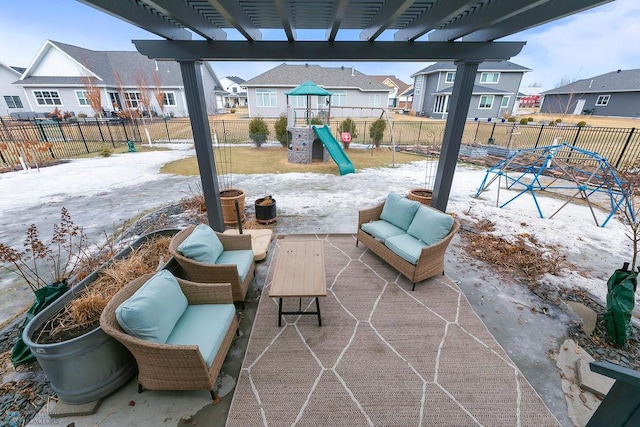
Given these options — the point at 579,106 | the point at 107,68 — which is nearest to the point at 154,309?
the point at 107,68

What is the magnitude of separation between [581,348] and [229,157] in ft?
42.9

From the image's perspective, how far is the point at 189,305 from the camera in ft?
9.73

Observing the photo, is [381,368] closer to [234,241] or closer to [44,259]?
[234,241]

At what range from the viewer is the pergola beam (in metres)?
3.90

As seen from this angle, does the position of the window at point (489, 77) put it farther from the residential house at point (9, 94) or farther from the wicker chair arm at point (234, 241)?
the residential house at point (9, 94)

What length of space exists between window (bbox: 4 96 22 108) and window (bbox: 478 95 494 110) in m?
44.7

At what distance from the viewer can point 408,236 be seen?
4.43 metres

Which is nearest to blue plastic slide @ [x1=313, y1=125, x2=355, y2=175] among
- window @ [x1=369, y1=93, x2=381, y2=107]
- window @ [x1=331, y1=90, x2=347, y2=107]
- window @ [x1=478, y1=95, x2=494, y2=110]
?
window @ [x1=331, y1=90, x2=347, y2=107]

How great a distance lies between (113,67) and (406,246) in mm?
32393

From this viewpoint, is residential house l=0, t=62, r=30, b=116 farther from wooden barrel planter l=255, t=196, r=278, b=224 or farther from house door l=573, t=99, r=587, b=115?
house door l=573, t=99, r=587, b=115

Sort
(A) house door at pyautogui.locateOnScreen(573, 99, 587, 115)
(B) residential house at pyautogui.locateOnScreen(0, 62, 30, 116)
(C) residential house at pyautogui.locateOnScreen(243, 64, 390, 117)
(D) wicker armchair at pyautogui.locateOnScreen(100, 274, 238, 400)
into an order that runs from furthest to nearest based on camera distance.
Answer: (A) house door at pyautogui.locateOnScreen(573, 99, 587, 115)
(C) residential house at pyautogui.locateOnScreen(243, 64, 390, 117)
(B) residential house at pyautogui.locateOnScreen(0, 62, 30, 116)
(D) wicker armchair at pyautogui.locateOnScreen(100, 274, 238, 400)

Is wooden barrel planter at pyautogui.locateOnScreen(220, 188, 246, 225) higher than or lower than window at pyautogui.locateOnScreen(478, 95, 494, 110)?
lower

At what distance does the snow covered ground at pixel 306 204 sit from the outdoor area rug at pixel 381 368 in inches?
90.2

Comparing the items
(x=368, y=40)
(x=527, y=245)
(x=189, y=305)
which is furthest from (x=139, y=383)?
(x=527, y=245)
